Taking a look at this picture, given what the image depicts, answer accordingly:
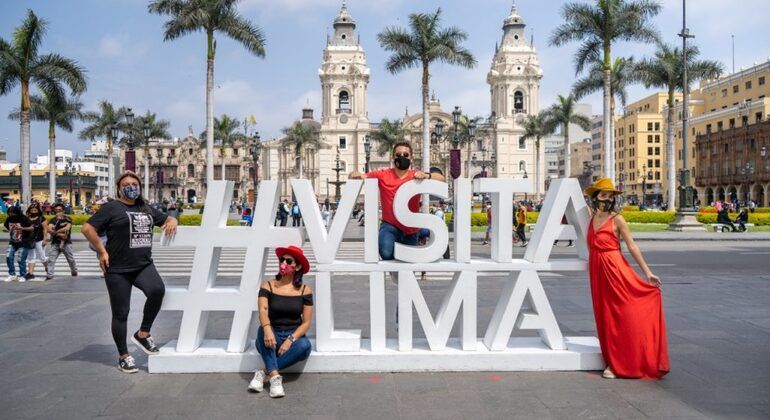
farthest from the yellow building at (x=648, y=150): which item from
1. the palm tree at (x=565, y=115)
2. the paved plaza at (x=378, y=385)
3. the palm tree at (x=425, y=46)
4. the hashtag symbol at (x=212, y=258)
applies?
the hashtag symbol at (x=212, y=258)

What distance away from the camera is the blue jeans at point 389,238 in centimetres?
590

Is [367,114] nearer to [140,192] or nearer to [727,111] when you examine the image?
[727,111]

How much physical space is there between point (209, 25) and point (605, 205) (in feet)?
78.2

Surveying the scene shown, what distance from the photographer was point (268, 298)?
511 cm

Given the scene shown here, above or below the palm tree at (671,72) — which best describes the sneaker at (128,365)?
below

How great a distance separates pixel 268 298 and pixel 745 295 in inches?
313

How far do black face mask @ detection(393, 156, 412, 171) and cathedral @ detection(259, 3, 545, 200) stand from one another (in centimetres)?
7738

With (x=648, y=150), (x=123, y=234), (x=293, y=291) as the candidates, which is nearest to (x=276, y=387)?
(x=293, y=291)

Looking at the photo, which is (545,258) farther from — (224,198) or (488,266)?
(224,198)

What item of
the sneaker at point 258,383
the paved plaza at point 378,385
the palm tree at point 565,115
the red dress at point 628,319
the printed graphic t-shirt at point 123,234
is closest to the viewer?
the paved plaza at point 378,385

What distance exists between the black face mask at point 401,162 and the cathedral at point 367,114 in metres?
77.4

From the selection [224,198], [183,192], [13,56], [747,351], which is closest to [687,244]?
[747,351]

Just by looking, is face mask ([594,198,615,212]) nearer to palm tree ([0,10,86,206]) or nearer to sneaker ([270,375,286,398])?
sneaker ([270,375,286,398])

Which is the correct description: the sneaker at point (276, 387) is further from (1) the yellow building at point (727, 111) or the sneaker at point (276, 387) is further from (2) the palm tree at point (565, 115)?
(1) the yellow building at point (727, 111)
